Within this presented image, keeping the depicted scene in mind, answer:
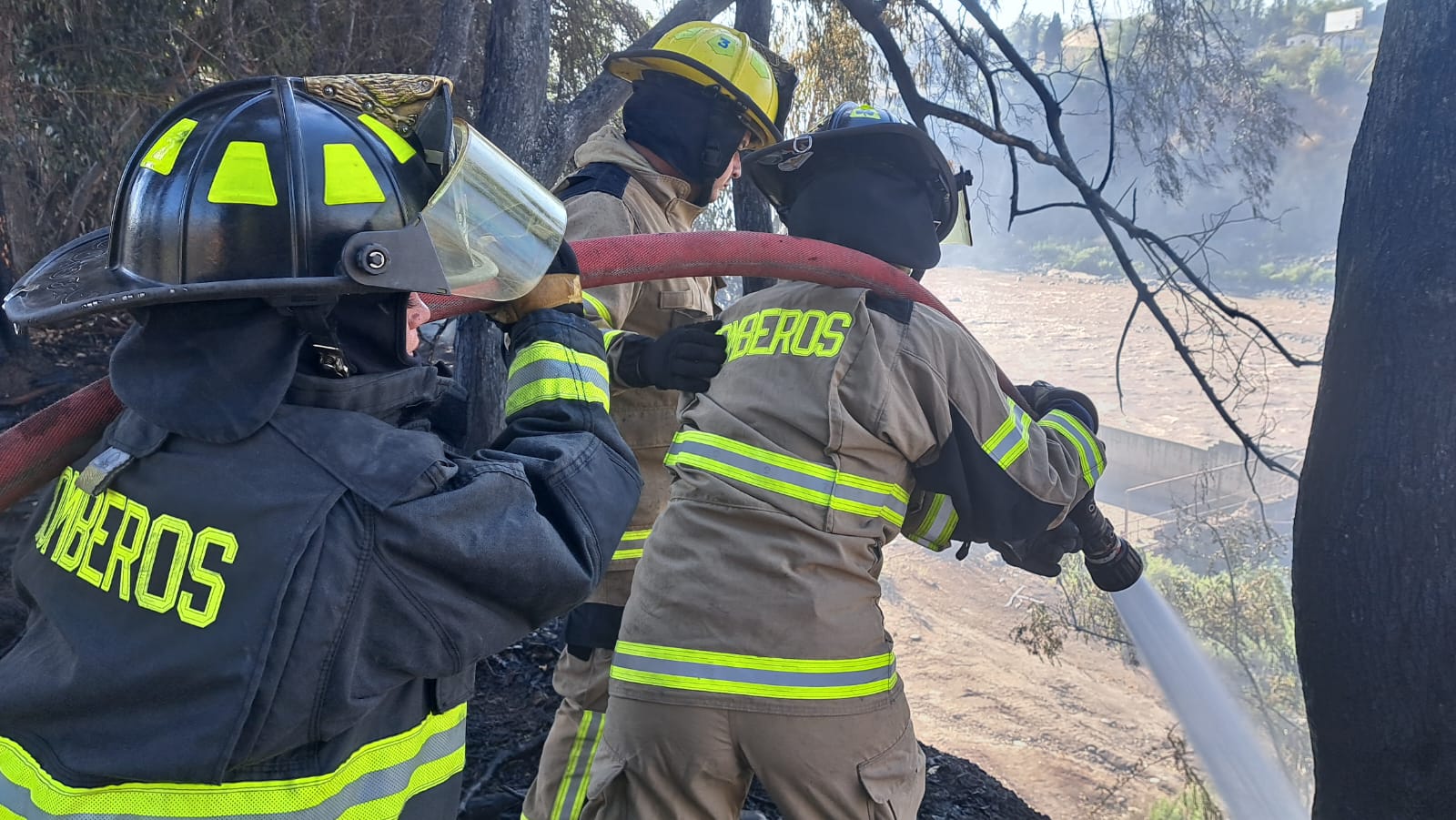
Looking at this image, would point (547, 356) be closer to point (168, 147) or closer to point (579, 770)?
point (168, 147)

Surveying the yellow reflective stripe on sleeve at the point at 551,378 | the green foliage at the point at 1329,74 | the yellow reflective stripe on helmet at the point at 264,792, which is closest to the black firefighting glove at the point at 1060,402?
the yellow reflective stripe on sleeve at the point at 551,378

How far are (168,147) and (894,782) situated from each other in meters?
1.90

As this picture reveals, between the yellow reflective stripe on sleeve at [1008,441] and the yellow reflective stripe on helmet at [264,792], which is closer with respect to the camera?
the yellow reflective stripe on helmet at [264,792]

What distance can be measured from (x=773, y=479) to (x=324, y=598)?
4.13ft

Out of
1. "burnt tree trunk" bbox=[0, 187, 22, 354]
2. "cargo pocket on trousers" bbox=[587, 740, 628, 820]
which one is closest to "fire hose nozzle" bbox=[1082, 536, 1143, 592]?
"cargo pocket on trousers" bbox=[587, 740, 628, 820]

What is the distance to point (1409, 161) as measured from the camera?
2.26 metres

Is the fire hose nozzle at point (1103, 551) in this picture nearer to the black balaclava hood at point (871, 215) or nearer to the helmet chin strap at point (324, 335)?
the black balaclava hood at point (871, 215)

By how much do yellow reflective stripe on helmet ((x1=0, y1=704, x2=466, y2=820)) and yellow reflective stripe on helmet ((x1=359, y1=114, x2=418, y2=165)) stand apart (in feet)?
2.69

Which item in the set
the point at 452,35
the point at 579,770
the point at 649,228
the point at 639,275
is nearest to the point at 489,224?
the point at 639,275

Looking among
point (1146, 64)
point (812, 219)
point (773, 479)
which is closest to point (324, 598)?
point (773, 479)

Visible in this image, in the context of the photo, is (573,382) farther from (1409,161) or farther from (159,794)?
(1409,161)

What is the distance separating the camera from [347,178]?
1342 millimetres

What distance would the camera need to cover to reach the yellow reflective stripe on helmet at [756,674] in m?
2.20

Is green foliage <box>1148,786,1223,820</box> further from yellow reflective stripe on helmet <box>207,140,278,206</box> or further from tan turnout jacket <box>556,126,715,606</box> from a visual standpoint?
yellow reflective stripe on helmet <box>207,140,278,206</box>
